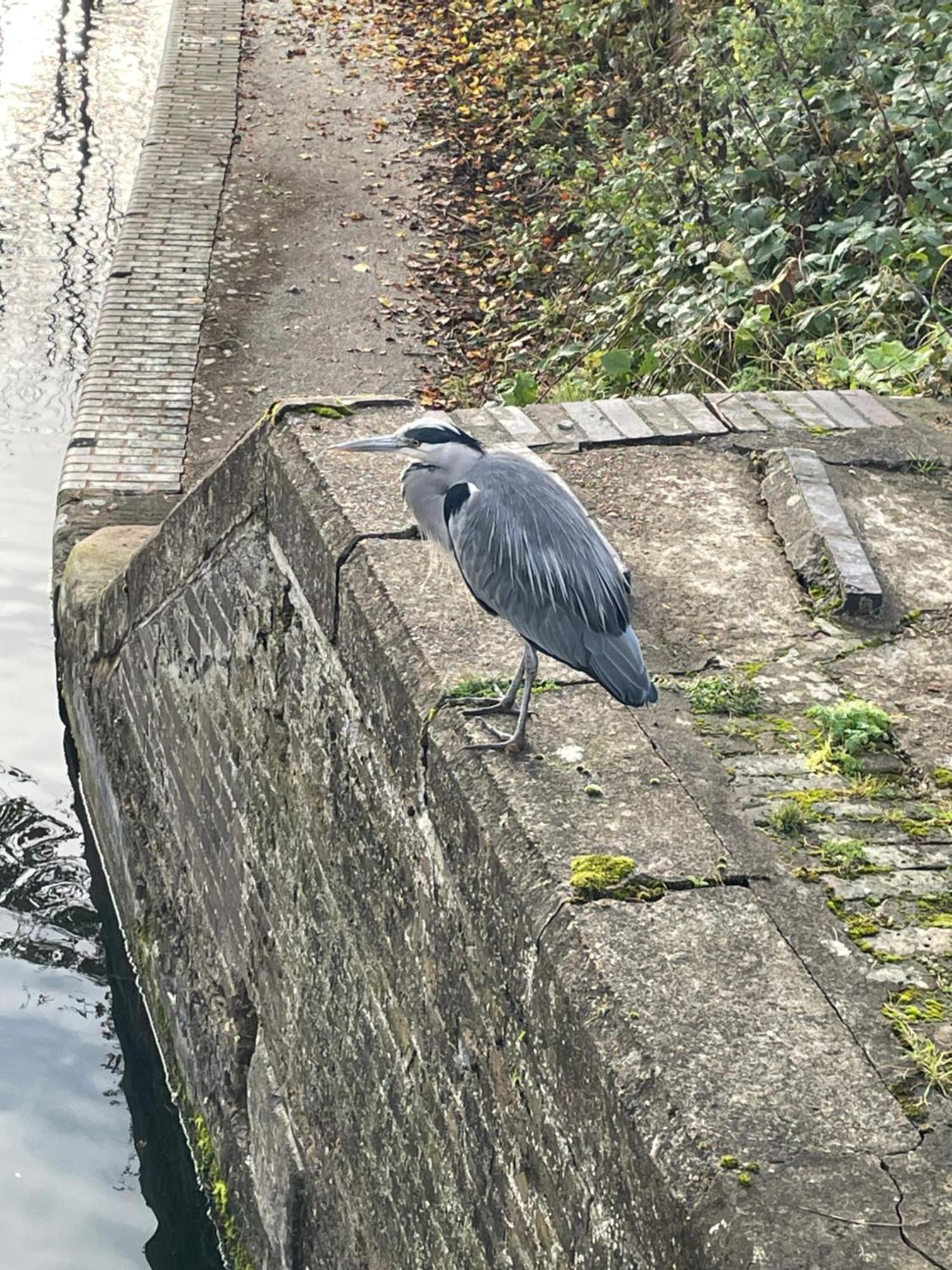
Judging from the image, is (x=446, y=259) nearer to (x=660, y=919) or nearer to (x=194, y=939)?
(x=194, y=939)

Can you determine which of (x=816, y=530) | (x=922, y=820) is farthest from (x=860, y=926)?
(x=816, y=530)

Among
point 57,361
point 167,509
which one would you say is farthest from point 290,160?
point 167,509

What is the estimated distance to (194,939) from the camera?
250 inches

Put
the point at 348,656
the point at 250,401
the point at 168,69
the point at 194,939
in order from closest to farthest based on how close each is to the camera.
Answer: the point at 348,656, the point at 194,939, the point at 250,401, the point at 168,69

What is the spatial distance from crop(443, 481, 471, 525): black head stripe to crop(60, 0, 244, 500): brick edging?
18.1ft

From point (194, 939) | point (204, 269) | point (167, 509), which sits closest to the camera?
point (194, 939)

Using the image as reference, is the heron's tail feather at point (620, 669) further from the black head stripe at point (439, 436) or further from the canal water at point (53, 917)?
the canal water at point (53, 917)

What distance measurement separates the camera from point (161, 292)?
1090 centimetres

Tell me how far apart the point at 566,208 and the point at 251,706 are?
739 cm

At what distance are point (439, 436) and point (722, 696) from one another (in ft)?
3.33

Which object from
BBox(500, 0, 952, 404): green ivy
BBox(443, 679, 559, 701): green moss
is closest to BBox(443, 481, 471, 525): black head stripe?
BBox(443, 679, 559, 701): green moss

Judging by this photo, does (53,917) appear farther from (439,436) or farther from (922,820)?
(922,820)

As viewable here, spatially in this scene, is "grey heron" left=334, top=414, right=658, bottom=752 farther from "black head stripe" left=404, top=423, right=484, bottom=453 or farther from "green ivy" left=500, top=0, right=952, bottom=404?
"green ivy" left=500, top=0, right=952, bottom=404

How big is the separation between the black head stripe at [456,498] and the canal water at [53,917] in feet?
13.8
